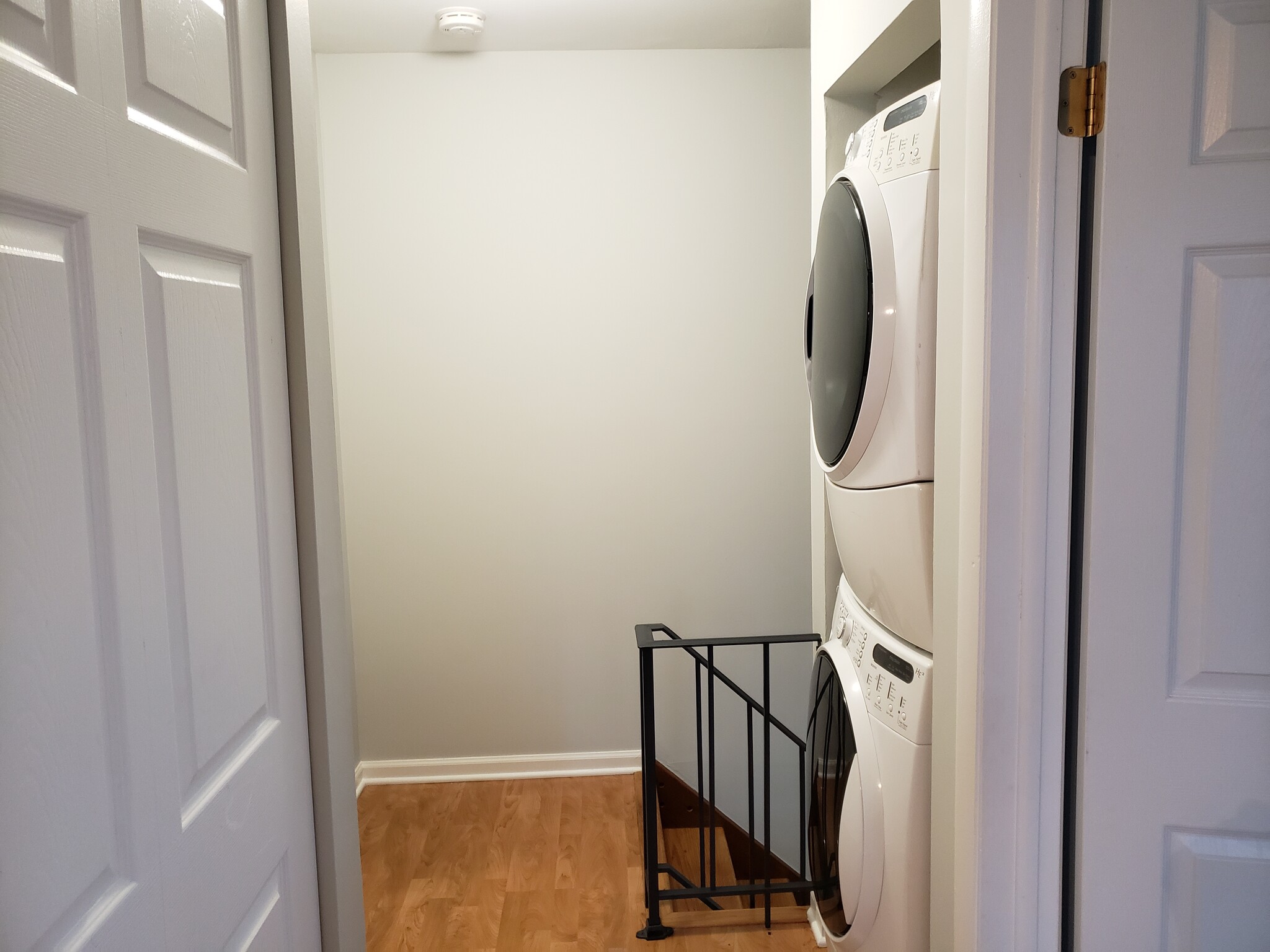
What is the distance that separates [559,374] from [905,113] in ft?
5.70

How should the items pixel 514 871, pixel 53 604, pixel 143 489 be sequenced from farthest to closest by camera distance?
pixel 514 871, pixel 143 489, pixel 53 604

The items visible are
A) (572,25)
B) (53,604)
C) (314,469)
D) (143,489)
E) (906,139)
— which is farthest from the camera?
(572,25)

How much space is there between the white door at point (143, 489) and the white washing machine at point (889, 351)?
0.90 meters

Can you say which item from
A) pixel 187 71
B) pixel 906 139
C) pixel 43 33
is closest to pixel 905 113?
pixel 906 139

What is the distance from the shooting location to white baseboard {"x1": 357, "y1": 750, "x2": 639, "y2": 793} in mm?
3145

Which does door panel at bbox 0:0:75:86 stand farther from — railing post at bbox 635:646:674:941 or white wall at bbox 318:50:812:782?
white wall at bbox 318:50:812:782

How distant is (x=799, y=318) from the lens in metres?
3.04

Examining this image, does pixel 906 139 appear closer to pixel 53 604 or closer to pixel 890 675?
pixel 890 675

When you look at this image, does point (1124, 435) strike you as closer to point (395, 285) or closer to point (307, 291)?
point (307, 291)

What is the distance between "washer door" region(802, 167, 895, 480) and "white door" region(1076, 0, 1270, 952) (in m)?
0.34

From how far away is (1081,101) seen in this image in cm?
112

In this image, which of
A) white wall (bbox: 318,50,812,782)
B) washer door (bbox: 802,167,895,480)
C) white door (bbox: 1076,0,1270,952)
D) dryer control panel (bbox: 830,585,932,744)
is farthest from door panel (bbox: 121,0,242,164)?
white wall (bbox: 318,50,812,782)

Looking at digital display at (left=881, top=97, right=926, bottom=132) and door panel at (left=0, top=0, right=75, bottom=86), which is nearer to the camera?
door panel at (left=0, top=0, right=75, bottom=86)

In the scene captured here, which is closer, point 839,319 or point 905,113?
point 905,113
